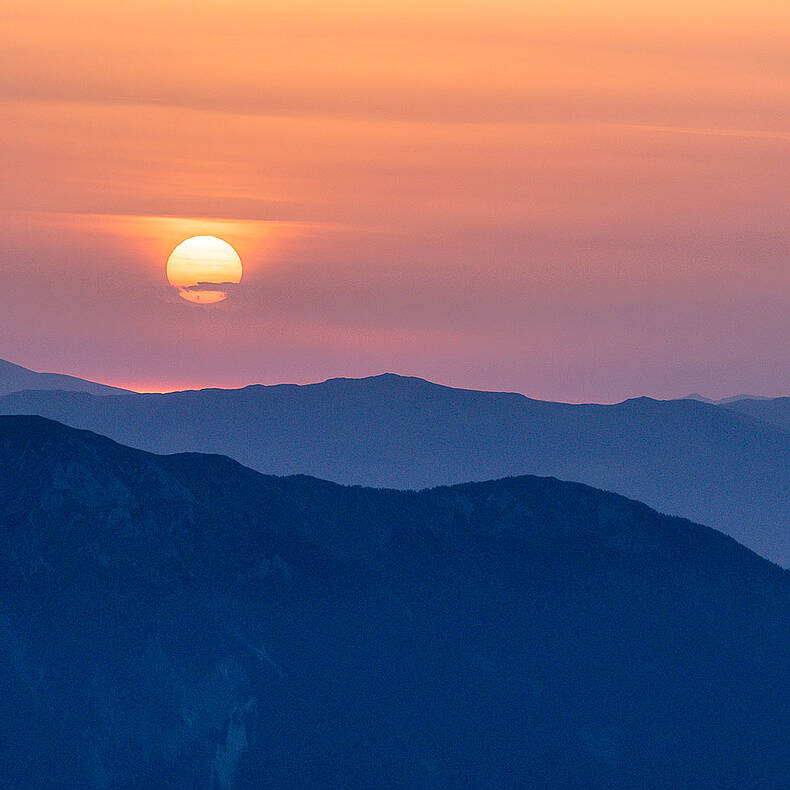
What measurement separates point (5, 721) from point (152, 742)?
17.2 m

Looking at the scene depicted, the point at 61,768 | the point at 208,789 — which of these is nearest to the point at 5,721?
the point at 61,768

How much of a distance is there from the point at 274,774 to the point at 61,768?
25.1 metres

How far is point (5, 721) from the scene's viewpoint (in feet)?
642

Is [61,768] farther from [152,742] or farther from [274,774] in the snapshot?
[274,774]

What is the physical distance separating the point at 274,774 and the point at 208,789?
874cm

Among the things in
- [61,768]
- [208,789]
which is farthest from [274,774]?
[61,768]

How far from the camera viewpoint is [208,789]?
194250 mm

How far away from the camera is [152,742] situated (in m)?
198

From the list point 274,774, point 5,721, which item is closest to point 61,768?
point 5,721

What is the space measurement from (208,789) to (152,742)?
30.1ft

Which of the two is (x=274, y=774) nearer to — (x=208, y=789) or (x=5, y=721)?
(x=208, y=789)

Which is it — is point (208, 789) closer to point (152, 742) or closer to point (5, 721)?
point (152, 742)

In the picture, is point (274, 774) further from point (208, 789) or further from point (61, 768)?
point (61, 768)

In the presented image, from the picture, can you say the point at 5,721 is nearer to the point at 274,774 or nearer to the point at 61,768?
the point at 61,768
